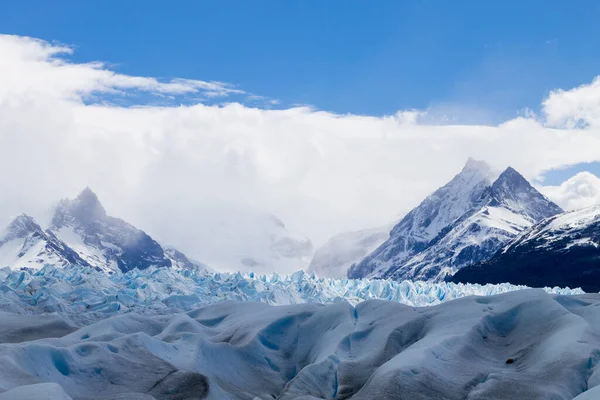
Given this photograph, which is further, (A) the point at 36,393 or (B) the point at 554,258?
(B) the point at 554,258

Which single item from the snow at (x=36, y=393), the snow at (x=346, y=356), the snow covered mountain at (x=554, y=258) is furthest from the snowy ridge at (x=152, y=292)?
the snow covered mountain at (x=554, y=258)

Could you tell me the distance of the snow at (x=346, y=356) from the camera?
16531 mm

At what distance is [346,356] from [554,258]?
155886 mm

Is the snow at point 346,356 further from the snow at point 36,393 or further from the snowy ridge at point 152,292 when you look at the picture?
the snowy ridge at point 152,292

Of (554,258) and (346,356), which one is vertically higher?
(554,258)

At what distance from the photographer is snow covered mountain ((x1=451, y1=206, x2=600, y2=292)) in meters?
155

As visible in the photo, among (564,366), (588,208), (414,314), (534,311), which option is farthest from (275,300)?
(588,208)

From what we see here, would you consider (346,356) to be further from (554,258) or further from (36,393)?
(554,258)

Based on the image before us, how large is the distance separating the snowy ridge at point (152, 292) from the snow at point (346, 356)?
1005 centimetres

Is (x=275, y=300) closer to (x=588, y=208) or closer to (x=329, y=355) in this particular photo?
(x=329, y=355)

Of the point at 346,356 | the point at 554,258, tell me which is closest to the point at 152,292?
the point at 346,356

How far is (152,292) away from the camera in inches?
1511

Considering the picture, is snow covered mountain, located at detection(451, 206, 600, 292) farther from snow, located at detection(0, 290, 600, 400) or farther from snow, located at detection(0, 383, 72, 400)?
snow, located at detection(0, 383, 72, 400)

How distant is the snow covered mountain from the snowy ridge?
11583 cm
